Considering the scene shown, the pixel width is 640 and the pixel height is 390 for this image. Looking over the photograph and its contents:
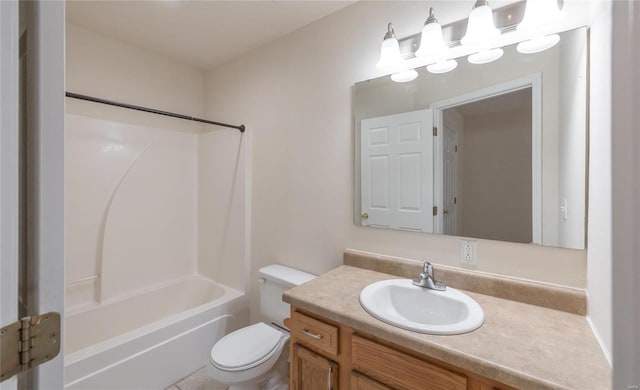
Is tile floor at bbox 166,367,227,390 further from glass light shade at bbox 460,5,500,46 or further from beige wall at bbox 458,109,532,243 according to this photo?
glass light shade at bbox 460,5,500,46

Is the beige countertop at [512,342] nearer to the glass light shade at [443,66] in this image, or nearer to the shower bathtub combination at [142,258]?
the glass light shade at [443,66]

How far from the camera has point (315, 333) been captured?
1.18 meters

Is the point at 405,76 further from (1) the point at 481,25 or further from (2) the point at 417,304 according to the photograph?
(2) the point at 417,304

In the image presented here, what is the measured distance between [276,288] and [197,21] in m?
1.94

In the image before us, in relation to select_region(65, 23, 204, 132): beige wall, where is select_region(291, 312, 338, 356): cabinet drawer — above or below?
below

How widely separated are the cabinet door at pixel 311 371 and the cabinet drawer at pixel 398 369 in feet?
0.42

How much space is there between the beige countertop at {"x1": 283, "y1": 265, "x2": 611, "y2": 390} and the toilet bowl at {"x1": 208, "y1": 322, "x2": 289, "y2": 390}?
0.55 metres

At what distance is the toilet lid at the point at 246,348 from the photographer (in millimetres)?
1480

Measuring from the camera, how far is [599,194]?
89 cm

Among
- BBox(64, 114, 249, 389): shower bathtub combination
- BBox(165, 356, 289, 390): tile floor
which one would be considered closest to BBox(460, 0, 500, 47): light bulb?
BBox(64, 114, 249, 389): shower bathtub combination

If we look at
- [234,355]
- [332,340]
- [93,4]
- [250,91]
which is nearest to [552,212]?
[332,340]

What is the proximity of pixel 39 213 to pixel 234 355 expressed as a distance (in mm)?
1367

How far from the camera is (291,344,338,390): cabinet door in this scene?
112 cm

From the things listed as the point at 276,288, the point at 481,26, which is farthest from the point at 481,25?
the point at 276,288
